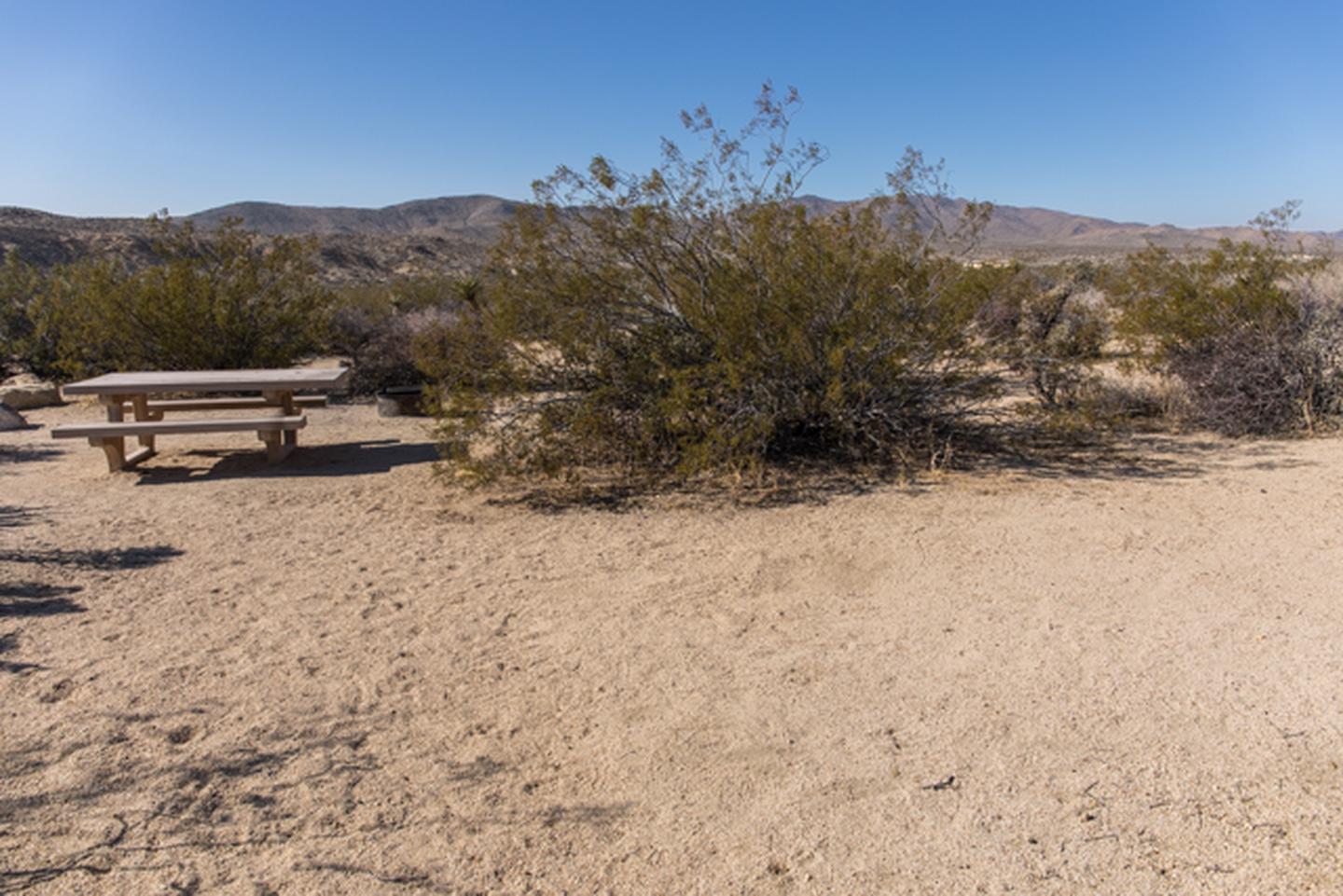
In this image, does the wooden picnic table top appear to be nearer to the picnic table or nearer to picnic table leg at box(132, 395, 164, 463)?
the picnic table

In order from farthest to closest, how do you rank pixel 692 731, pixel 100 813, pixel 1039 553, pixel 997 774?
1. pixel 1039 553
2. pixel 692 731
3. pixel 997 774
4. pixel 100 813

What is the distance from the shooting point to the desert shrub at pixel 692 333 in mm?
7438

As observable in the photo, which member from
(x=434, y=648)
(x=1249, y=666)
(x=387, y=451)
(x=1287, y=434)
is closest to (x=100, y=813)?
(x=434, y=648)

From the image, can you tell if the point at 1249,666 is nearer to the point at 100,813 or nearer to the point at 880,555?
the point at 880,555

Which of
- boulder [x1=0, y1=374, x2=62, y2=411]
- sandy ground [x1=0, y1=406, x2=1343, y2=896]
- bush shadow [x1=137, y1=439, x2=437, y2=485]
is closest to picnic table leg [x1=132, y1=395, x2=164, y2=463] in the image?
bush shadow [x1=137, y1=439, x2=437, y2=485]

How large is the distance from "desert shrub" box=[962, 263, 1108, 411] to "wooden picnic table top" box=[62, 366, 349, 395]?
18.6 ft

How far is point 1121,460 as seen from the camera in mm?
8070

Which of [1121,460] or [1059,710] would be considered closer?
[1059,710]

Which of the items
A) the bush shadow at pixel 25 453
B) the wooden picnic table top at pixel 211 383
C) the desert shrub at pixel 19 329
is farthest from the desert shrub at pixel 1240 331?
the desert shrub at pixel 19 329

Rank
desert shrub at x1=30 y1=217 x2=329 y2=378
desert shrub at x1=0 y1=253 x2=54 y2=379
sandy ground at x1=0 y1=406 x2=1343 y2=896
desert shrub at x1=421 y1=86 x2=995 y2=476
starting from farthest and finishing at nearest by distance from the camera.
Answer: desert shrub at x1=0 y1=253 x2=54 y2=379, desert shrub at x1=30 y1=217 x2=329 y2=378, desert shrub at x1=421 y1=86 x2=995 y2=476, sandy ground at x1=0 y1=406 x2=1343 y2=896

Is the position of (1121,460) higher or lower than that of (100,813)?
higher

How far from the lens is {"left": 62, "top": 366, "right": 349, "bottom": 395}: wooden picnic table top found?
26.6 ft

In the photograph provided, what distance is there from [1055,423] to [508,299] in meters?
4.61

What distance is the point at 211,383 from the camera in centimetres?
834
